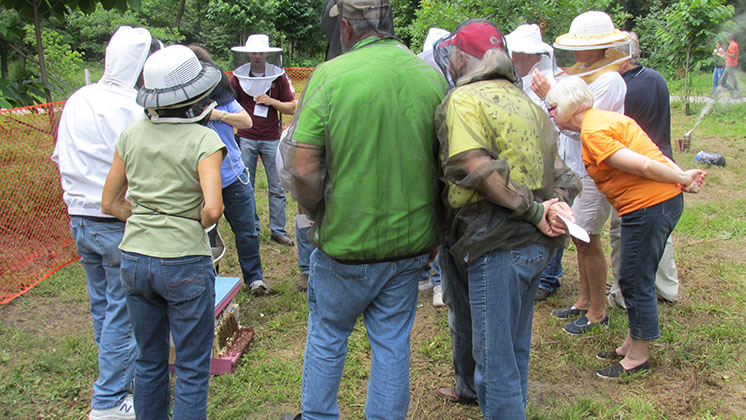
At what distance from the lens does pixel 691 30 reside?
11.5 meters

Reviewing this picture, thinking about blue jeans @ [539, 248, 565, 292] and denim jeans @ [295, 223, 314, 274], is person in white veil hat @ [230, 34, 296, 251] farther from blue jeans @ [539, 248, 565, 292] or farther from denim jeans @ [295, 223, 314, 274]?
blue jeans @ [539, 248, 565, 292]

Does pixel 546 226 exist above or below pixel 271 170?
above

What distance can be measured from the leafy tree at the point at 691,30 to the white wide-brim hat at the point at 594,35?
933cm

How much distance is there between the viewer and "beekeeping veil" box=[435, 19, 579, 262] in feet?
6.70

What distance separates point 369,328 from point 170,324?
2.92 feet

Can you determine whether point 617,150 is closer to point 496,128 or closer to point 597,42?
point 597,42

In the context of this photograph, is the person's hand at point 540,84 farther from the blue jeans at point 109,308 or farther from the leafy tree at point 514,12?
the leafy tree at point 514,12

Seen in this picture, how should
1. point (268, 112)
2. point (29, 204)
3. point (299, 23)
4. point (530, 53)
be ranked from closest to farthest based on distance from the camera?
point (530, 53) → point (29, 204) → point (268, 112) → point (299, 23)

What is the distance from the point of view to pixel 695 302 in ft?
13.6

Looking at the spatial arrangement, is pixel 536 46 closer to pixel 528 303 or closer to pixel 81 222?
pixel 528 303

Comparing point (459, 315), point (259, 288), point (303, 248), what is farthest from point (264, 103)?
point (459, 315)

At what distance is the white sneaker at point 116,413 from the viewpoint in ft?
9.18

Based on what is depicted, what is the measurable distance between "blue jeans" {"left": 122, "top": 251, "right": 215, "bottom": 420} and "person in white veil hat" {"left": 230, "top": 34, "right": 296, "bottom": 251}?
10.1 ft

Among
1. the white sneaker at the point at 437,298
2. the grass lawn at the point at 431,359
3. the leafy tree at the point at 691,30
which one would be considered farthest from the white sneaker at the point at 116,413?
the leafy tree at the point at 691,30
